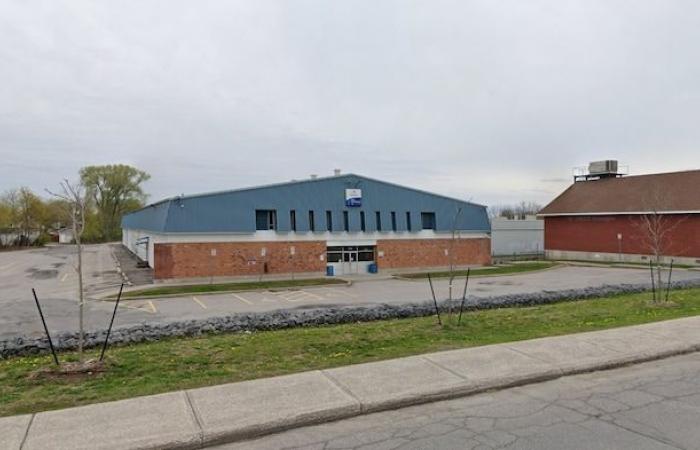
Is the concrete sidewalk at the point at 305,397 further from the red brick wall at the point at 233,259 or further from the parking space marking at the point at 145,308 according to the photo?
the red brick wall at the point at 233,259

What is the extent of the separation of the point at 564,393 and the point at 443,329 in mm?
4304

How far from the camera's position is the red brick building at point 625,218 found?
41156 mm

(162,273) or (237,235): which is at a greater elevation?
(237,235)

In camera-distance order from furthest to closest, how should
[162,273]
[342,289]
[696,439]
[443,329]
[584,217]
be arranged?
[584,217] → [162,273] → [342,289] → [443,329] → [696,439]

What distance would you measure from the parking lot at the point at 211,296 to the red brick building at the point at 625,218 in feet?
21.2

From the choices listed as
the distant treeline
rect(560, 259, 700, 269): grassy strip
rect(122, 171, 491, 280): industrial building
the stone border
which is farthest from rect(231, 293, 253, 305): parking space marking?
the distant treeline

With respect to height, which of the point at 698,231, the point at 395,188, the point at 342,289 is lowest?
the point at 342,289

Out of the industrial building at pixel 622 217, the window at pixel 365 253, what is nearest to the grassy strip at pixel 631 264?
the industrial building at pixel 622 217

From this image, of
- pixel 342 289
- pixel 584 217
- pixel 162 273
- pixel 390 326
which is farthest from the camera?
pixel 584 217

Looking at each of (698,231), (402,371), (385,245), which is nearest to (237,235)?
(385,245)

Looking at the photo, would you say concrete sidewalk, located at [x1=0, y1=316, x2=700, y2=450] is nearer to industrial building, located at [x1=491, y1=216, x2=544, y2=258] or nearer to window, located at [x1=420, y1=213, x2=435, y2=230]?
window, located at [x1=420, y1=213, x2=435, y2=230]

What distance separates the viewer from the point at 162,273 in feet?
106

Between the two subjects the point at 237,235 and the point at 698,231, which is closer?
the point at 237,235

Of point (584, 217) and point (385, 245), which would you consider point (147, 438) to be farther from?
point (584, 217)
